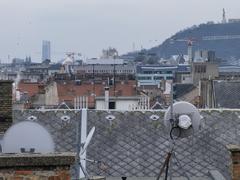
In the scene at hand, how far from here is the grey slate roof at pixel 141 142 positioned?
17.5m

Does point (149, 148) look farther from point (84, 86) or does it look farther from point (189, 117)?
point (84, 86)

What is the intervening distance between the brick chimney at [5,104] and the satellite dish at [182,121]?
24.1 feet

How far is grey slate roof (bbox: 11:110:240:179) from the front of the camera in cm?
1748

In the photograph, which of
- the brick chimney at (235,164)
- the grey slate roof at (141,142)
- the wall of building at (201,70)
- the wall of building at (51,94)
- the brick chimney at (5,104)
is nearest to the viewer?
the brick chimney at (235,164)

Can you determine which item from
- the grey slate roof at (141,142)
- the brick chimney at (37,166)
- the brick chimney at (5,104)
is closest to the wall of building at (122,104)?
the grey slate roof at (141,142)

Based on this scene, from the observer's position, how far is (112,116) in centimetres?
1950

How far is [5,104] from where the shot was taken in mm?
18266

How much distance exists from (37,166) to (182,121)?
3.42m

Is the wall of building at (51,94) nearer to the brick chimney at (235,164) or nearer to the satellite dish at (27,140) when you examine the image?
the satellite dish at (27,140)

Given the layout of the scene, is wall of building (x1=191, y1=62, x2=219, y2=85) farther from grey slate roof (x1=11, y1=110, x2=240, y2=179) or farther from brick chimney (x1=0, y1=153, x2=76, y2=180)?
brick chimney (x1=0, y1=153, x2=76, y2=180)

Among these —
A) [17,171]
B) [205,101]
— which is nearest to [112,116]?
[17,171]

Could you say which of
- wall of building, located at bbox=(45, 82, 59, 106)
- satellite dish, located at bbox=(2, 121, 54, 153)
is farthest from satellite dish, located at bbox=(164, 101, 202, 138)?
wall of building, located at bbox=(45, 82, 59, 106)

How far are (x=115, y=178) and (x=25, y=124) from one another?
7.04 metres

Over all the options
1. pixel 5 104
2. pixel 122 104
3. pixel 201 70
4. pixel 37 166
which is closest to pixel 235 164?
Result: pixel 37 166
